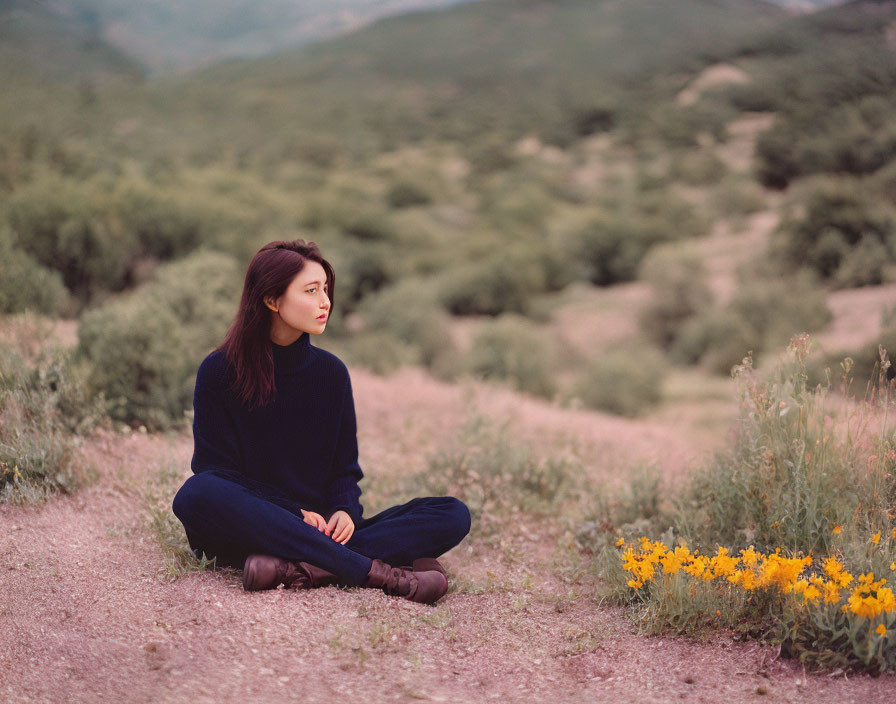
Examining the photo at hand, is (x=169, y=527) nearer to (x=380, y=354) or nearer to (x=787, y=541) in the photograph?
(x=787, y=541)

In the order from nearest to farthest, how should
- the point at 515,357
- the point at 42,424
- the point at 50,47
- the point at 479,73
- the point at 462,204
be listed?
the point at 42,424, the point at 515,357, the point at 50,47, the point at 462,204, the point at 479,73

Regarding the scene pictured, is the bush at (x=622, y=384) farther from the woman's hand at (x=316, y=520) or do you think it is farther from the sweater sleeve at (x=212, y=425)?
the sweater sleeve at (x=212, y=425)

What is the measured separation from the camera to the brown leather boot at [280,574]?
3082 millimetres

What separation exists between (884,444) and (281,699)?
2869mm

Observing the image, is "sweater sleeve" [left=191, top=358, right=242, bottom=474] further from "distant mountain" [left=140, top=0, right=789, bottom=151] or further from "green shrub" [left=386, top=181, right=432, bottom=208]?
"distant mountain" [left=140, top=0, right=789, bottom=151]

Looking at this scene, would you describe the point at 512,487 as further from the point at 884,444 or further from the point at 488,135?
the point at 488,135

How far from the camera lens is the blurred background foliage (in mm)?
8898

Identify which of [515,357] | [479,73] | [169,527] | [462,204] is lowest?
[515,357]

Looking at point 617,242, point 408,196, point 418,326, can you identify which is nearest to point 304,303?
point 418,326

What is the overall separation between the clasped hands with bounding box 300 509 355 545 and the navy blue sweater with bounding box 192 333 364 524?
3.3 inches

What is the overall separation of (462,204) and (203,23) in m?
9.87

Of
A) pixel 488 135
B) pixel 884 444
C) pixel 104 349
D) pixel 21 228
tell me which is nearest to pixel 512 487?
pixel 884 444

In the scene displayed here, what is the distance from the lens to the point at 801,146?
22.5 metres

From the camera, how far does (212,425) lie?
330 centimetres
